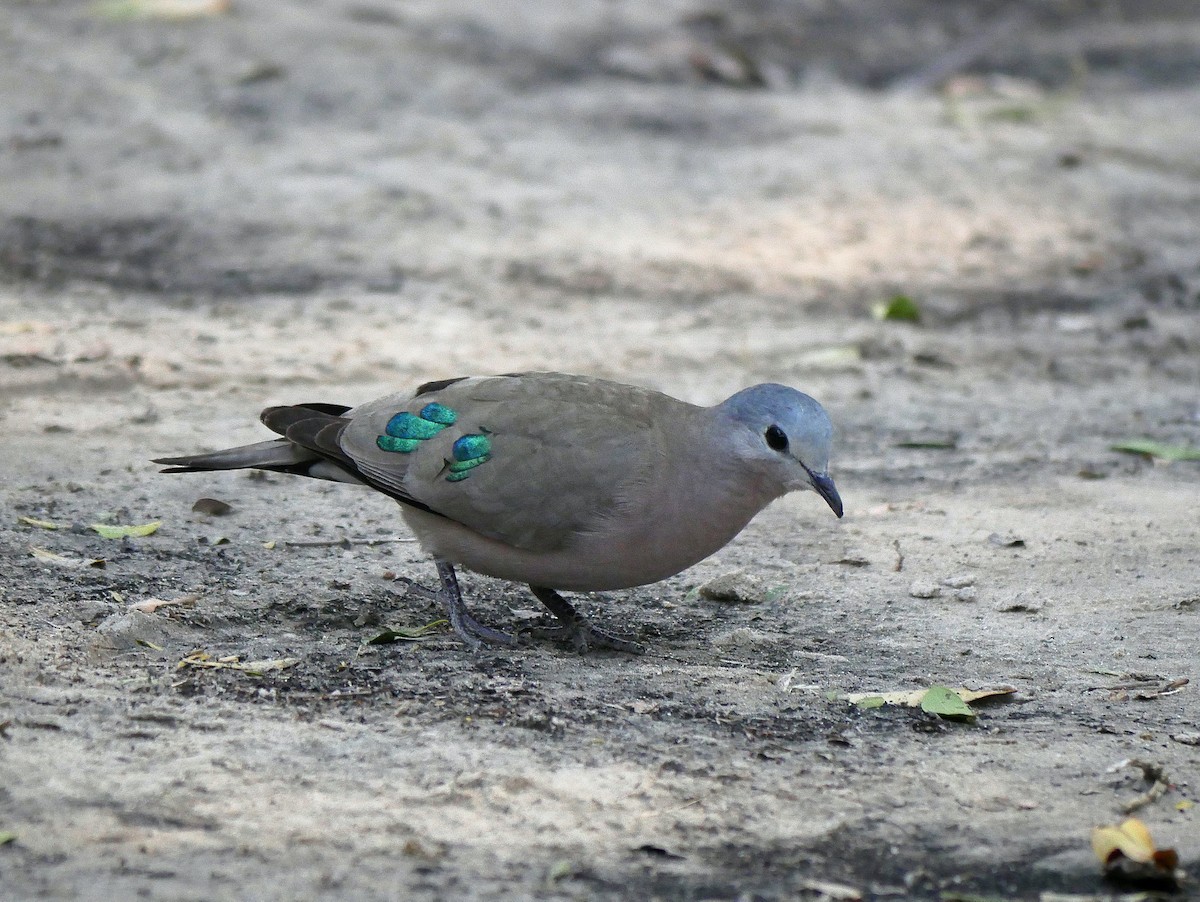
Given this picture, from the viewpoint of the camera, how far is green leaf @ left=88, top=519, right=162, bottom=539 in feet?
14.6

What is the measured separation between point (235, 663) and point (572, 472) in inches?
37.5

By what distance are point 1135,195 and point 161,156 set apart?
572 cm

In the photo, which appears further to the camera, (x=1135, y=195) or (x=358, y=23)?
(x=358, y=23)

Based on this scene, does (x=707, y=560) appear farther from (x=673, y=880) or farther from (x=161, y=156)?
(x=161, y=156)

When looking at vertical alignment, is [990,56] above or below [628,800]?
above

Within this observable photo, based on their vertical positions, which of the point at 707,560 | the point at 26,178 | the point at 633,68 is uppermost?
the point at 633,68

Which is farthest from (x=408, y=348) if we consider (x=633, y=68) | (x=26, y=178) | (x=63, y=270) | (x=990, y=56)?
(x=990, y=56)

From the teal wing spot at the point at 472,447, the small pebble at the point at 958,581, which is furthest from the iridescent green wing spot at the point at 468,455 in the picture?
the small pebble at the point at 958,581

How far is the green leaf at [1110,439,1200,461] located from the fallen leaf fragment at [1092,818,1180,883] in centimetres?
305

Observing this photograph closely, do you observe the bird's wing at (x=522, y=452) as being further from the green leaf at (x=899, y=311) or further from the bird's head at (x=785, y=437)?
the green leaf at (x=899, y=311)

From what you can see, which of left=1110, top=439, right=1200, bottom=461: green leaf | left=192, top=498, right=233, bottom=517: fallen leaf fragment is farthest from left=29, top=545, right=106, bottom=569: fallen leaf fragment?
left=1110, top=439, right=1200, bottom=461: green leaf

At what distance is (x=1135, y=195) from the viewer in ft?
30.2

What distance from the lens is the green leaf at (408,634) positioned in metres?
3.94

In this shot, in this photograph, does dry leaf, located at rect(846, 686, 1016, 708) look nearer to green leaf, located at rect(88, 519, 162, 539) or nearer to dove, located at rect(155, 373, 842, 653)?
dove, located at rect(155, 373, 842, 653)
